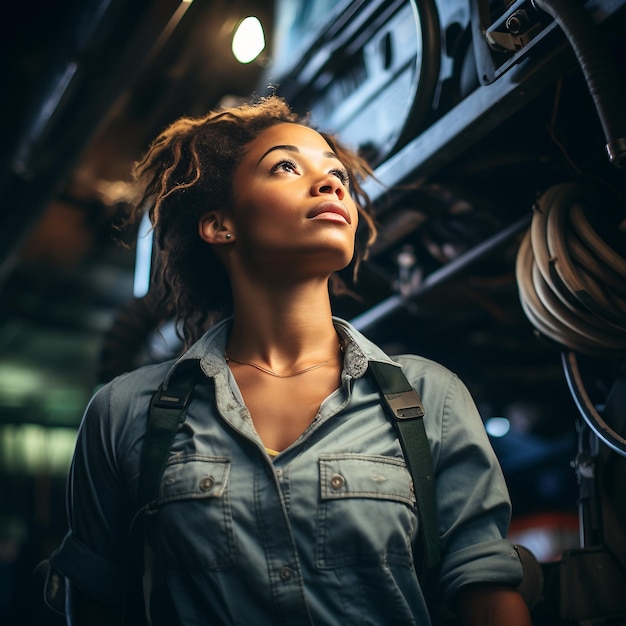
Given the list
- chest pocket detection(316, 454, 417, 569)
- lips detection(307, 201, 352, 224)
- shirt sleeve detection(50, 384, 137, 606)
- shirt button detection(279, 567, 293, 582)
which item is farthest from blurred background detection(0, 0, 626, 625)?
shirt button detection(279, 567, 293, 582)

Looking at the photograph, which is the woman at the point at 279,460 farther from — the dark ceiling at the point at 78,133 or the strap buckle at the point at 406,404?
the dark ceiling at the point at 78,133

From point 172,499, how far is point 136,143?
439cm

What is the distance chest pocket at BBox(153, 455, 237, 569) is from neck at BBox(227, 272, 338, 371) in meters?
0.38

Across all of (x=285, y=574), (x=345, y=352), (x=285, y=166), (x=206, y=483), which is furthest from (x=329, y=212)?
(x=285, y=574)

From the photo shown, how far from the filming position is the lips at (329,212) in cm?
178

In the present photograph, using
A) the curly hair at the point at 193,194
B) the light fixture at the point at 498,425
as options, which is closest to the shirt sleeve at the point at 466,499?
the curly hair at the point at 193,194

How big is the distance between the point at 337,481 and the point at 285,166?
95cm

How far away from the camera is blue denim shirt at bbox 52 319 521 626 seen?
58.4 inches

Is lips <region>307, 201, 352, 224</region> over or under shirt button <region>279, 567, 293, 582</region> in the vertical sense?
over

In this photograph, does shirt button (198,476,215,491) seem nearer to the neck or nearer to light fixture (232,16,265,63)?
the neck

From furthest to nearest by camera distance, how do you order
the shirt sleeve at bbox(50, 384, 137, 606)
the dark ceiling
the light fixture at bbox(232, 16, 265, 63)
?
1. the dark ceiling
2. the light fixture at bbox(232, 16, 265, 63)
3. the shirt sleeve at bbox(50, 384, 137, 606)

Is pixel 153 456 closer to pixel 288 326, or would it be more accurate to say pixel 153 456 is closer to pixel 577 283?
pixel 288 326

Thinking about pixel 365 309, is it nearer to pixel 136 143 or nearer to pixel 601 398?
pixel 601 398

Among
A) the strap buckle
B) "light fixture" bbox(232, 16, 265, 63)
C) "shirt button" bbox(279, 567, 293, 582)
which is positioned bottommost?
"shirt button" bbox(279, 567, 293, 582)
